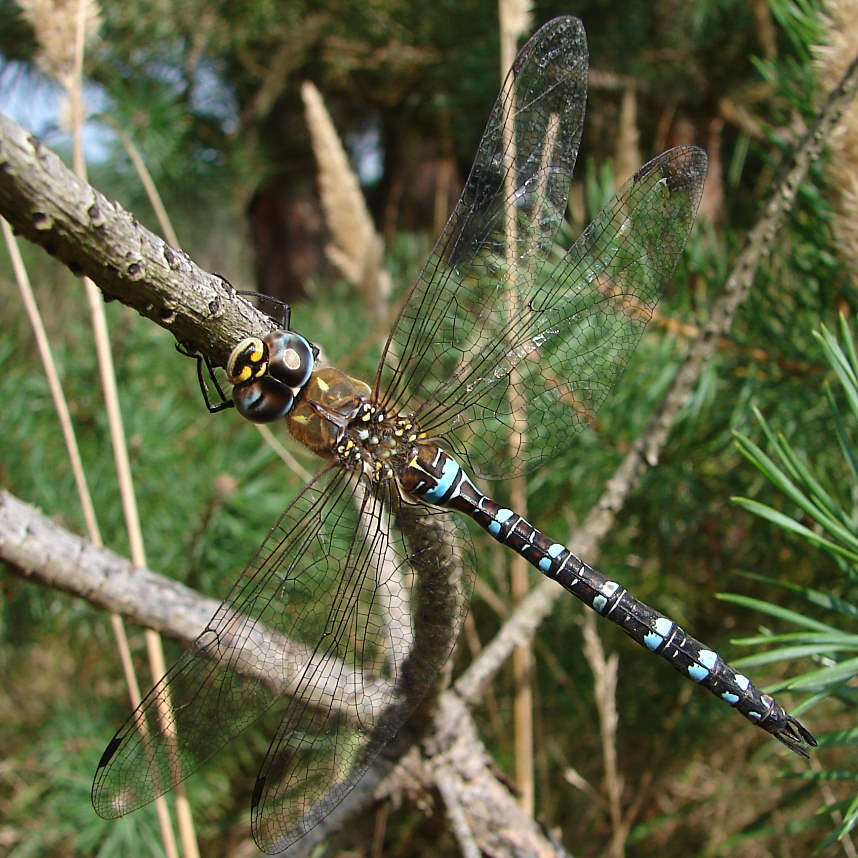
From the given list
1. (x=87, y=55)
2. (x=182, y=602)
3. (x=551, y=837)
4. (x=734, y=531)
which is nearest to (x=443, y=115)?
(x=87, y=55)

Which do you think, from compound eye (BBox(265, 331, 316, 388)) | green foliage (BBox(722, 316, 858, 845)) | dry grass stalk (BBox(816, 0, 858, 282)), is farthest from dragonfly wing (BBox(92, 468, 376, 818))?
dry grass stalk (BBox(816, 0, 858, 282))

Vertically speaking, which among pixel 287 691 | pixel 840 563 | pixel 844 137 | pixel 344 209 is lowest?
pixel 287 691

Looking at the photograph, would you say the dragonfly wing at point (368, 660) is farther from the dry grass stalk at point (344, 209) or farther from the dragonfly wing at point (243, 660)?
the dry grass stalk at point (344, 209)

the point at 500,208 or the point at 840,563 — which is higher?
the point at 500,208

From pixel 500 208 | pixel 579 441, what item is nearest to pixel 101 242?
pixel 500 208

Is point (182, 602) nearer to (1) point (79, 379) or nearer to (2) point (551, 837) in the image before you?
(2) point (551, 837)

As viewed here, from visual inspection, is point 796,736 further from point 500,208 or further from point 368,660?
point 500,208

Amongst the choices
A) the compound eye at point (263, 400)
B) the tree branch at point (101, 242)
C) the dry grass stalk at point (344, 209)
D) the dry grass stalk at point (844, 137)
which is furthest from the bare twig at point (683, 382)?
the dry grass stalk at point (344, 209)
